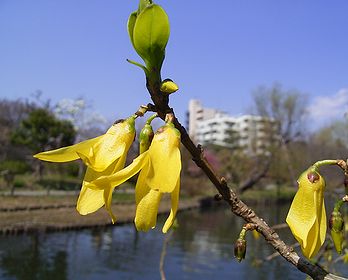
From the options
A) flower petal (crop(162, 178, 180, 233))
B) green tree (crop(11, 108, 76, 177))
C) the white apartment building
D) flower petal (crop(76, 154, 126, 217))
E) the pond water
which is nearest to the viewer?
flower petal (crop(162, 178, 180, 233))

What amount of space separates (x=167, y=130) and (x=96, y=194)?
16 cm

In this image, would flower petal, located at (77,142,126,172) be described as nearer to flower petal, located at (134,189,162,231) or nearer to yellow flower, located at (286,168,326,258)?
flower petal, located at (134,189,162,231)

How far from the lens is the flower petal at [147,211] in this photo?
49 centimetres

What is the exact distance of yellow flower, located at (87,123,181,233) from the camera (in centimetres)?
48

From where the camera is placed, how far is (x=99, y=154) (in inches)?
22.3

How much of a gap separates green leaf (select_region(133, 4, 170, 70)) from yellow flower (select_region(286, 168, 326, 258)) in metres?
0.25

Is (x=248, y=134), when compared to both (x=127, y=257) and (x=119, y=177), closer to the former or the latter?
(x=127, y=257)

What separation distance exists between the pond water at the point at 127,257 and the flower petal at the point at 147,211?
661cm

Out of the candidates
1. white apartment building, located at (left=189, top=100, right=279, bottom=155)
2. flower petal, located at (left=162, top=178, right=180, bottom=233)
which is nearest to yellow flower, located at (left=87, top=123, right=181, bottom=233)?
flower petal, located at (left=162, top=178, right=180, bottom=233)

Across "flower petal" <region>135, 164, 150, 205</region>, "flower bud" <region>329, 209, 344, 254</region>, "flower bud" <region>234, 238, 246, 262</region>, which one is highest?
"flower petal" <region>135, 164, 150, 205</region>

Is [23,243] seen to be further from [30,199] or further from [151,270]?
[30,199]

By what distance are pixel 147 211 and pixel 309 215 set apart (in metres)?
0.21

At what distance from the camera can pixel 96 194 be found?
1.99 ft

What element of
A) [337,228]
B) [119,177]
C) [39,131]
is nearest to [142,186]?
[119,177]
